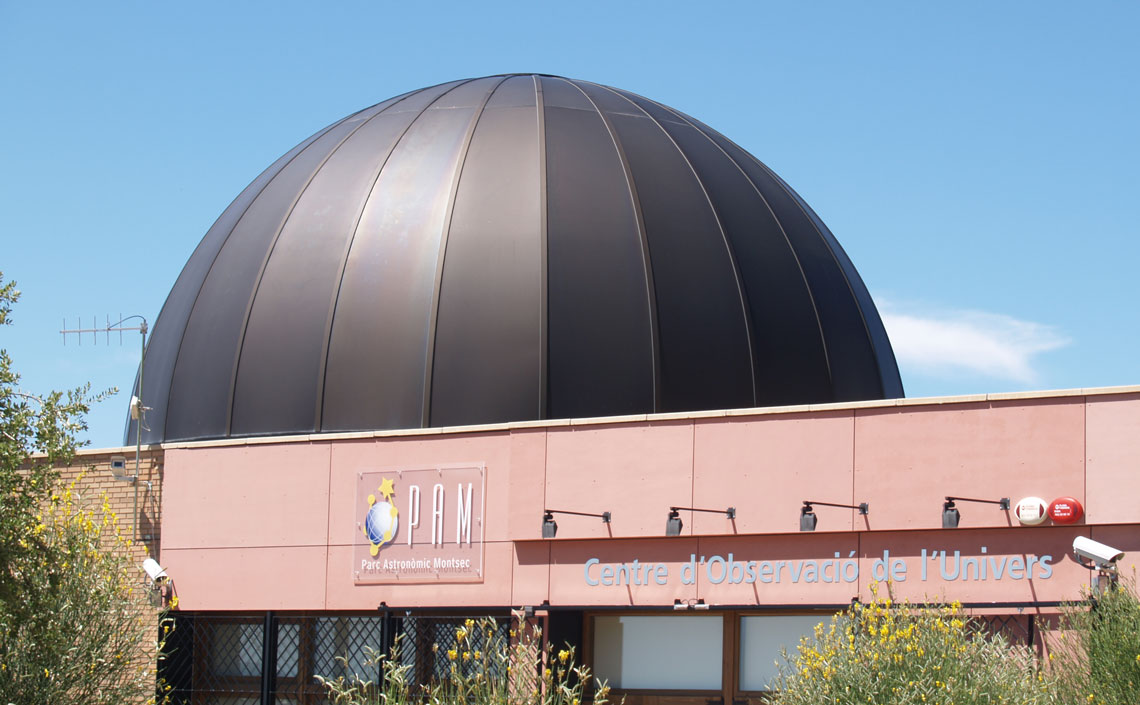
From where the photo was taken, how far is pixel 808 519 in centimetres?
1466

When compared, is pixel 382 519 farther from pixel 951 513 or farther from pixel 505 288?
pixel 951 513

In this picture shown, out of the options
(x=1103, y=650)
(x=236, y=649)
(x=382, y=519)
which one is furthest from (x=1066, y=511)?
(x=236, y=649)

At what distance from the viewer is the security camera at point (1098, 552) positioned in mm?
12836

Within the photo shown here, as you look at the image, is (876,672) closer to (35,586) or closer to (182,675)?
(35,586)

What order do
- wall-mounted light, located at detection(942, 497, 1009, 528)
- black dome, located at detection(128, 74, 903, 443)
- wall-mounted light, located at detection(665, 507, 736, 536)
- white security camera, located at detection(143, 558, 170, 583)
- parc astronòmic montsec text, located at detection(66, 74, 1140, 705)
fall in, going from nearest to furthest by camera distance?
wall-mounted light, located at detection(942, 497, 1009, 528), parc astronòmic montsec text, located at detection(66, 74, 1140, 705), wall-mounted light, located at detection(665, 507, 736, 536), white security camera, located at detection(143, 558, 170, 583), black dome, located at detection(128, 74, 903, 443)

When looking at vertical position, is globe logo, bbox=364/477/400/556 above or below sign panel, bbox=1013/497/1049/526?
below

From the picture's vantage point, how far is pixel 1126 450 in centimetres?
1323

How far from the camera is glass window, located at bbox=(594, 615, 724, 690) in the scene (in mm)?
15953

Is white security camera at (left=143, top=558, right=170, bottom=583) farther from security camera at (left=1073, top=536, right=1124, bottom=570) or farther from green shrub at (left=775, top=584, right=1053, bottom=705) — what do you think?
security camera at (left=1073, top=536, right=1124, bottom=570)

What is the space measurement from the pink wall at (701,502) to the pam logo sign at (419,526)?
111mm

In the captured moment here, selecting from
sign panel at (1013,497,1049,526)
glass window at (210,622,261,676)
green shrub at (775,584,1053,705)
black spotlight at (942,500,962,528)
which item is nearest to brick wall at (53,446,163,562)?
glass window at (210,622,261,676)

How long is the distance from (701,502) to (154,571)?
23.6ft

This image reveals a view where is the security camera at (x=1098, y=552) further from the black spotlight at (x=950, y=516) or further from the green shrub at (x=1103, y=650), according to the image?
the black spotlight at (x=950, y=516)

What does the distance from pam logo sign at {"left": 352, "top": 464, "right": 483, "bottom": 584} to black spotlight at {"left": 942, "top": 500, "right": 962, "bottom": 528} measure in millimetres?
5322
